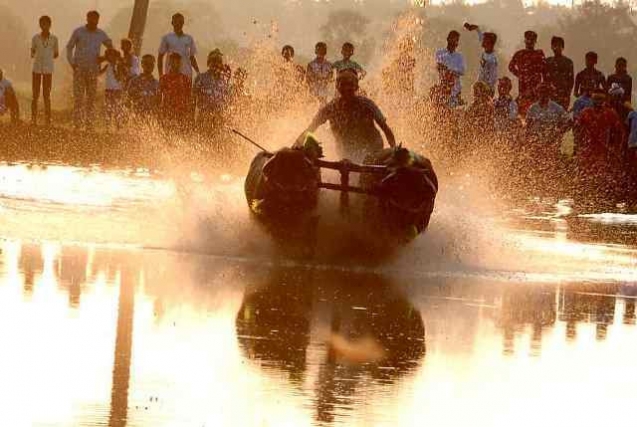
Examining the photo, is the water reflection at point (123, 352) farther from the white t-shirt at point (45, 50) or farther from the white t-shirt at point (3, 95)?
the white t-shirt at point (3, 95)

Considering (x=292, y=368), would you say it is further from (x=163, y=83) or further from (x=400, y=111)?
(x=163, y=83)

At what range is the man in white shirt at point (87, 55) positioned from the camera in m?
37.4

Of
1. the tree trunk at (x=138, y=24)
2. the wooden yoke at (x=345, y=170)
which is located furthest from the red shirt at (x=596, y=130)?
the tree trunk at (x=138, y=24)

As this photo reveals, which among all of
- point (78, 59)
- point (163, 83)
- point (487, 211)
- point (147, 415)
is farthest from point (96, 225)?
point (78, 59)

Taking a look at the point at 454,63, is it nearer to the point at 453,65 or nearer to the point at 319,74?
the point at 453,65

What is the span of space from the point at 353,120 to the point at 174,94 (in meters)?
15.0

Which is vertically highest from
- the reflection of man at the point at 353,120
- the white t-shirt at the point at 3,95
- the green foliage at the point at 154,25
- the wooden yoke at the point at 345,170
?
the green foliage at the point at 154,25

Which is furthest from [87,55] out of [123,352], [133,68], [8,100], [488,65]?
[123,352]

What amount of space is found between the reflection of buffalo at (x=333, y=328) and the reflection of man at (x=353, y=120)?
11.5 ft

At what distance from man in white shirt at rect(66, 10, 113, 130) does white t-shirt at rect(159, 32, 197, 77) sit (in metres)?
1.09

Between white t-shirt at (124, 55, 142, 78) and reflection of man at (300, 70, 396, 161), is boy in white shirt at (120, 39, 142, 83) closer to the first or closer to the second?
white t-shirt at (124, 55, 142, 78)

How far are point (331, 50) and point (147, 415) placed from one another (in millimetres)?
164434

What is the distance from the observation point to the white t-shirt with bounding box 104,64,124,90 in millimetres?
37406

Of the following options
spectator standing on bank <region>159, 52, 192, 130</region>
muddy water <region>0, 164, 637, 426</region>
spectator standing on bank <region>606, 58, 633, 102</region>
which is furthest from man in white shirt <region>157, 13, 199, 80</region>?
muddy water <region>0, 164, 637, 426</region>
